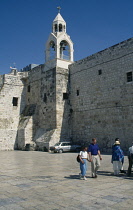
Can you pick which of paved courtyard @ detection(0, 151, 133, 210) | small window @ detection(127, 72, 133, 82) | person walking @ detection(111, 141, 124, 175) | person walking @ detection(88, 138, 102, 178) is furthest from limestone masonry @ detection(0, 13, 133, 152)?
paved courtyard @ detection(0, 151, 133, 210)

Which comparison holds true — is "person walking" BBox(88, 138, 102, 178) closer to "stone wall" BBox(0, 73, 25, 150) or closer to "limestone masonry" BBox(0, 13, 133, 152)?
"limestone masonry" BBox(0, 13, 133, 152)

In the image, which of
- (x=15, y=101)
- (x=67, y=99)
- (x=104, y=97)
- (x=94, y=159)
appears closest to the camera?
(x=94, y=159)

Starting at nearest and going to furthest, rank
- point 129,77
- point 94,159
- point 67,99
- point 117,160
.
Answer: point 94,159 → point 117,160 → point 129,77 → point 67,99

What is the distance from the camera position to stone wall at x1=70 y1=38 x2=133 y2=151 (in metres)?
15.5

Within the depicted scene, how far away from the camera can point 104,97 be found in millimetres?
17094

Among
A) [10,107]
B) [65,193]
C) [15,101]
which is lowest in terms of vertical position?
[65,193]

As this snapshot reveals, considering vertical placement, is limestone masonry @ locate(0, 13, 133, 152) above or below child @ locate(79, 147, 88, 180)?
above

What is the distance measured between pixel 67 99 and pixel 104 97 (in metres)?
4.55

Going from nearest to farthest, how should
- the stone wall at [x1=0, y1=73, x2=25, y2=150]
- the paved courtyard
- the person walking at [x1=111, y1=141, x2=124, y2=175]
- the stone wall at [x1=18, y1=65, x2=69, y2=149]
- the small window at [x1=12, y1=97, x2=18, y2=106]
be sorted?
1. the paved courtyard
2. the person walking at [x1=111, y1=141, x2=124, y2=175]
3. the stone wall at [x1=18, y1=65, x2=69, y2=149]
4. the stone wall at [x1=0, y1=73, x2=25, y2=150]
5. the small window at [x1=12, y1=97, x2=18, y2=106]

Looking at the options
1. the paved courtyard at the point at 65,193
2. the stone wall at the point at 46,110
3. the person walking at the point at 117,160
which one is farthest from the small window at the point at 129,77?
the paved courtyard at the point at 65,193

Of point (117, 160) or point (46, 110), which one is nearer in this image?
point (117, 160)

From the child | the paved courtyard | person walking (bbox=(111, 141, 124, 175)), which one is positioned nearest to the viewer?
the paved courtyard

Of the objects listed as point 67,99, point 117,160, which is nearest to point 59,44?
point 67,99

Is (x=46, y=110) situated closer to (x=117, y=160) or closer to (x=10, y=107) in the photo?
(x=10, y=107)
